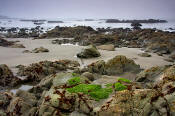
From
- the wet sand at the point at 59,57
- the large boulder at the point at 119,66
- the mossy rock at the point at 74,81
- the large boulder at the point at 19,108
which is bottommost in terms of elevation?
the wet sand at the point at 59,57

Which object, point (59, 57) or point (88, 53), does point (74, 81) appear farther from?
point (59, 57)

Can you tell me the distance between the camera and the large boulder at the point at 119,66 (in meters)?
9.53

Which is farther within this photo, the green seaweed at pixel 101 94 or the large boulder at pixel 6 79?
the large boulder at pixel 6 79

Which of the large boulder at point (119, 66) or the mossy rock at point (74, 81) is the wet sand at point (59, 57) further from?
the mossy rock at point (74, 81)

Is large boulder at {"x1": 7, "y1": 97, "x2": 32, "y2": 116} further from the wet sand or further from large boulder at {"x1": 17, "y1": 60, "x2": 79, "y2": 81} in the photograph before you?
the wet sand

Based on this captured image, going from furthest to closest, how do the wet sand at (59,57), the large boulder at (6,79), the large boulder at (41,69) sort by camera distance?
1. the wet sand at (59,57)
2. the large boulder at (41,69)
3. the large boulder at (6,79)

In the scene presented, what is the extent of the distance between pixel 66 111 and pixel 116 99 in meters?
1.28

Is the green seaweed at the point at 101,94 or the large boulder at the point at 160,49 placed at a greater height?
the green seaweed at the point at 101,94

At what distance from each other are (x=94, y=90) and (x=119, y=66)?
5.06 meters

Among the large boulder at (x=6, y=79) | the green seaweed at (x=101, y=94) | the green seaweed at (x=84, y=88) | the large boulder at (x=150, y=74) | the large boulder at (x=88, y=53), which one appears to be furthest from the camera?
the large boulder at (x=88, y=53)

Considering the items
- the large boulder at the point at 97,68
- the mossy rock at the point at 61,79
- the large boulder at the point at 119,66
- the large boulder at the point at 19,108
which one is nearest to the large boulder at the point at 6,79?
the large boulder at the point at 19,108

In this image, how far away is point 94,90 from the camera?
4.91m

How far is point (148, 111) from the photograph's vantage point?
387cm

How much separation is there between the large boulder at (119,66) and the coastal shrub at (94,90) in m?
4.47
